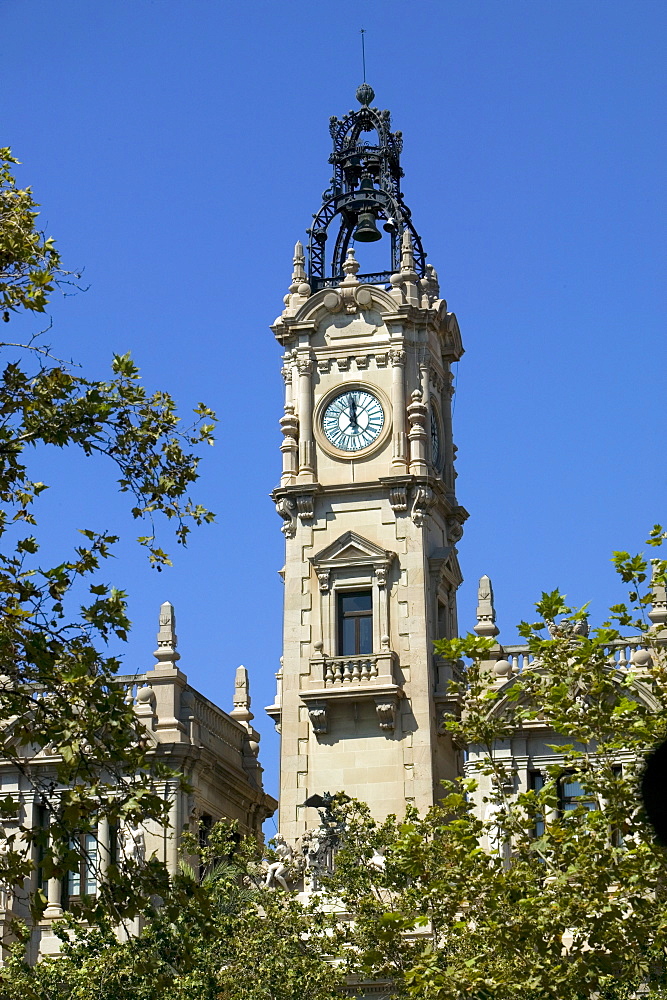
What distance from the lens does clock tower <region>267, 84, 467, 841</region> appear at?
5269 centimetres

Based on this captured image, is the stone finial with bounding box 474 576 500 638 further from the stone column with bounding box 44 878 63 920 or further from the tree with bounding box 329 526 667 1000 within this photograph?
the tree with bounding box 329 526 667 1000

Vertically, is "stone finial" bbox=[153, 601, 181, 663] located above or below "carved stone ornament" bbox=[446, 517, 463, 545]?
below

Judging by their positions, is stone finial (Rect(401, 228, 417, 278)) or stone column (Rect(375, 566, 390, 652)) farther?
stone finial (Rect(401, 228, 417, 278))

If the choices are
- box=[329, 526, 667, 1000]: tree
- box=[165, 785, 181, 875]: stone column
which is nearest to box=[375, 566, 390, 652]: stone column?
box=[165, 785, 181, 875]: stone column

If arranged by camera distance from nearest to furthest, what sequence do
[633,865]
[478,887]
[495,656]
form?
[633,865] < [478,887] < [495,656]

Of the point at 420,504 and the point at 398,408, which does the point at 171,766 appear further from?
the point at 398,408

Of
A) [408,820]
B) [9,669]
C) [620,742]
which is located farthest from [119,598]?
[408,820]

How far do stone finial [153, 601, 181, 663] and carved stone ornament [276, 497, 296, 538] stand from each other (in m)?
4.26

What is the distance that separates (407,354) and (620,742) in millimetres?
27716

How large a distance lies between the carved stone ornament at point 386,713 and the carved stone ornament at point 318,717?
155cm

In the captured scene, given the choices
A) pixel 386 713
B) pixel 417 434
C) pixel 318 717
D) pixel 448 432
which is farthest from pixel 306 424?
pixel 386 713

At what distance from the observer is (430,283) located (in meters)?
58.2

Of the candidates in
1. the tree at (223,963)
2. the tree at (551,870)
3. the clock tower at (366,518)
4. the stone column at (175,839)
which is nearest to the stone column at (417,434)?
the clock tower at (366,518)

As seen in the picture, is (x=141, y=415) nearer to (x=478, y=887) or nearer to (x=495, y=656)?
(x=478, y=887)
